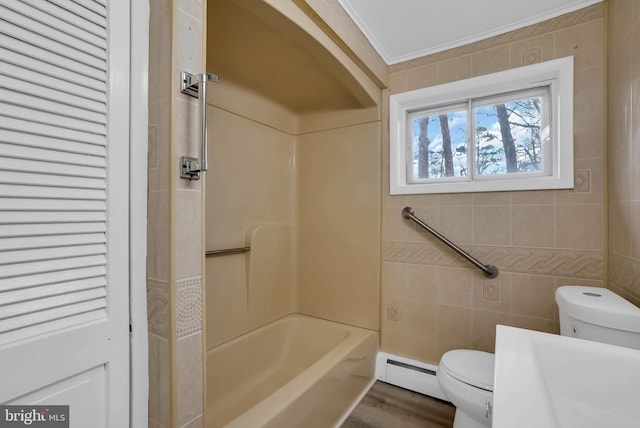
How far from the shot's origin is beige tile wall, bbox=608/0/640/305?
1.20 m

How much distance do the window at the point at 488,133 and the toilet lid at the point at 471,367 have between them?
98cm

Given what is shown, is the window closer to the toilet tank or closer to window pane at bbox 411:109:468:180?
window pane at bbox 411:109:468:180

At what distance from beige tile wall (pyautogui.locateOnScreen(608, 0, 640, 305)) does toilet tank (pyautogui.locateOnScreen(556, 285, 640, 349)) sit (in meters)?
0.17

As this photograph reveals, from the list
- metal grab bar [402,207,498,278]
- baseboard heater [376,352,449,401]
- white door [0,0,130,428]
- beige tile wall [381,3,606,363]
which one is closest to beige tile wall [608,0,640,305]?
beige tile wall [381,3,606,363]

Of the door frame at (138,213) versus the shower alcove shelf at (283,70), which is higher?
the shower alcove shelf at (283,70)

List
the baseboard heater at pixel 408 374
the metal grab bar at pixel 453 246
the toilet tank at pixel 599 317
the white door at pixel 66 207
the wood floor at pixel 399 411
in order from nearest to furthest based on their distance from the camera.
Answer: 1. the white door at pixel 66 207
2. the toilet tank at pixel 599 317
3. the wood floor at pixel 399 411
4. the metal grab bar at pixel 453 246
5. the baseboard heater at pixel 408 374

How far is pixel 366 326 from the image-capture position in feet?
7.18

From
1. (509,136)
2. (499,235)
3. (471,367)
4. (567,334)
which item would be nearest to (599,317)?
(567,334)

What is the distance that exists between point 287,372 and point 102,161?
6.28 feet

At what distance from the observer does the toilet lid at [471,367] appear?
1310 mm

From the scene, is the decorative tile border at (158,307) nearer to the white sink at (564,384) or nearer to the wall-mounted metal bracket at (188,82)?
the wall-mounted metal bracket at (188,82)

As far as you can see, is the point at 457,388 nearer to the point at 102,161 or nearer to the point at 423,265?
the point at 423,265

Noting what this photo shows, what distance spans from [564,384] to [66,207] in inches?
52.7

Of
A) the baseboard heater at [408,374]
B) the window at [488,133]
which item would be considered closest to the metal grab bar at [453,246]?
the window at [488,133]
